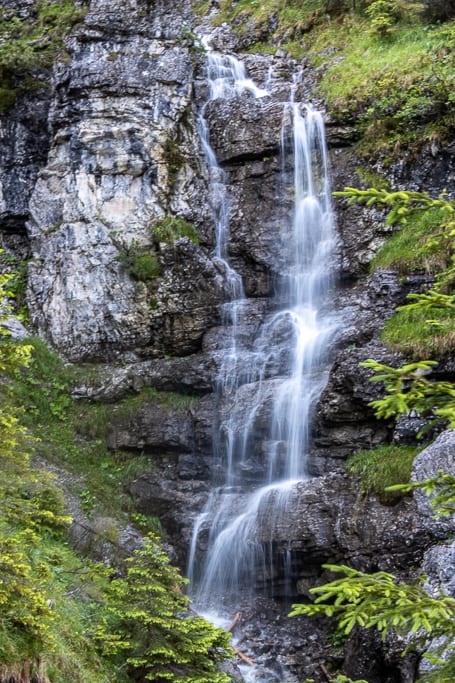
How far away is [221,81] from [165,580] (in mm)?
16385

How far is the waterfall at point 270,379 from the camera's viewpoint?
36.2 feet

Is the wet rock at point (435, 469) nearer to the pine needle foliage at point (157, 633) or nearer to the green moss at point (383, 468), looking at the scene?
the green moss at point (383, 468)

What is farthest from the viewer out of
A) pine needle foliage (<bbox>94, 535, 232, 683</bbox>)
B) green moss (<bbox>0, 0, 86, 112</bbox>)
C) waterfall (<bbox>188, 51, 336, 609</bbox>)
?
green moss (<bbox>0, 0, 86, 112</bbox>)

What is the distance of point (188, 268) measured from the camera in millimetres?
15492

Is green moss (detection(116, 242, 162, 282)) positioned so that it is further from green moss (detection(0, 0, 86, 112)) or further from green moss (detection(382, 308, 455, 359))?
green moss (detection(0, 0, 86, 112))

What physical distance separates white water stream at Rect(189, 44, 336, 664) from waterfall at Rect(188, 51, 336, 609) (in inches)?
0.9

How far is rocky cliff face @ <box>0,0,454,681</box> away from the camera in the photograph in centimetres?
1308

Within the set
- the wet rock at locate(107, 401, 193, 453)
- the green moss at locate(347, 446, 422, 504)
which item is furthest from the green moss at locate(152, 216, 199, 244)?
the green moss at locate(347, 446, 422, 504)

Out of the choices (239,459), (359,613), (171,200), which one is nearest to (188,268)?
(171,200)

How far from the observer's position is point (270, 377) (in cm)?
1359

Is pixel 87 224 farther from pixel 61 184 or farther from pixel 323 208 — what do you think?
pixel 323 208

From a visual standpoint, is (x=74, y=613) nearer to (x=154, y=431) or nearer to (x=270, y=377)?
(x=154, y=431)

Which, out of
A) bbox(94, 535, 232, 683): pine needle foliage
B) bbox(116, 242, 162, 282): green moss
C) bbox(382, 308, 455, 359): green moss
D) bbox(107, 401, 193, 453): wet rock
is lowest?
bbox(94, 535, 232, 683): pine needle foliage

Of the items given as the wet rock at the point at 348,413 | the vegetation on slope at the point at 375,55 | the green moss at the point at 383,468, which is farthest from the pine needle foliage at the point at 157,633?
the vegetation on slope at the point at 375,55
